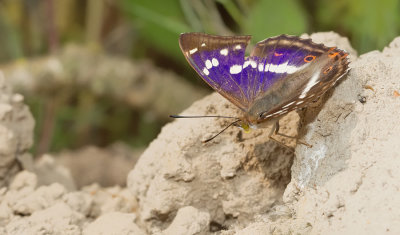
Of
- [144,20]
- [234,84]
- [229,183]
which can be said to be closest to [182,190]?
[229,183]

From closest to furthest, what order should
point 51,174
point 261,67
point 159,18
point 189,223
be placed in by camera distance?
point 189,223 → point 261,67 → point 51,174 → point 159,18

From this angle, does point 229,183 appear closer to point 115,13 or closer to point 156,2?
point 156,2

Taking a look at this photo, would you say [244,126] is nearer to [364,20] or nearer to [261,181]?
[261,181]

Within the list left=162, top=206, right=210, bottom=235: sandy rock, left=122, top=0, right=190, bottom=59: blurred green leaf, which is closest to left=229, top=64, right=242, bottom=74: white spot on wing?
left=162, top=206, right=210, bottom=235: sandy rock

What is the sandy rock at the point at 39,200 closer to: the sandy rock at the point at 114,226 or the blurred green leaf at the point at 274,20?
the sandy rock at the point at 114,226

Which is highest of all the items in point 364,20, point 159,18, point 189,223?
point 159,18

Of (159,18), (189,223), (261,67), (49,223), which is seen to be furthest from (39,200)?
(159,18)
